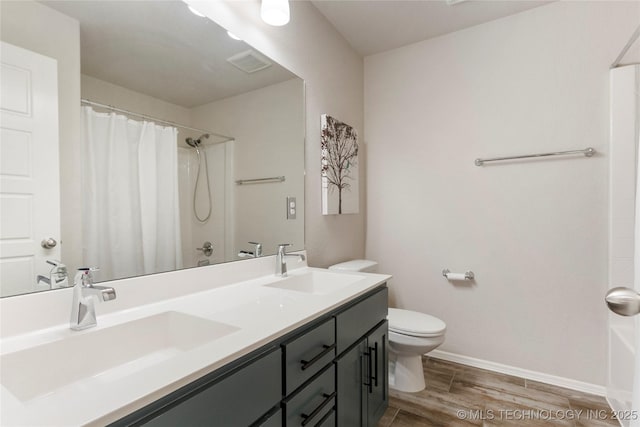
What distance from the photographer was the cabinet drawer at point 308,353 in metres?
0.90

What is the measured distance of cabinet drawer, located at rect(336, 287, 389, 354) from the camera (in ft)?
3.92

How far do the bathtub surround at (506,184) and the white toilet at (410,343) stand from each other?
55 centimetres

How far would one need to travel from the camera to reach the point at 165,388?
1.90 ft

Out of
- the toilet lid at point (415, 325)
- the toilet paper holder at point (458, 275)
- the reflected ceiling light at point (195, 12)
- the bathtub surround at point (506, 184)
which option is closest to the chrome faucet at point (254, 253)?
the toilet lid at point (415, 325)

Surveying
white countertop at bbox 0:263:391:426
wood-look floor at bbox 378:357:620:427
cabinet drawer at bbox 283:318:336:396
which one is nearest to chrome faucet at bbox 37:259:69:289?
white countertop at bbox 0:263:391:426

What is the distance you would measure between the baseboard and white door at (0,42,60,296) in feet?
8.13

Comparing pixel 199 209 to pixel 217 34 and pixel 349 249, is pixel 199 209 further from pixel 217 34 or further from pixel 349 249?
pixel 349 249

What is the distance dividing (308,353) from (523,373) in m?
1.92

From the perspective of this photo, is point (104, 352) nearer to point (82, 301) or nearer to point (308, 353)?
point (82, 301)

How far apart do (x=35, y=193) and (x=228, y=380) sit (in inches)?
29.3

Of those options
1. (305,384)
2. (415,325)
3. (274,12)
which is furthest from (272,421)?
(274,12)

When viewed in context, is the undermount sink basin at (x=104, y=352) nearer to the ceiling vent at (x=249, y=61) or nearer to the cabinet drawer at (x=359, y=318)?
the cabinet drawer at (x=359, y=318)

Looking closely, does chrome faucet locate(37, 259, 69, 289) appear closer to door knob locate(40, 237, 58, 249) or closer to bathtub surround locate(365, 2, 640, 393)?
door knob locate(40, 237, 58, 249)

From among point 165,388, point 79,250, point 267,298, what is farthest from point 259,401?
point 79,250
